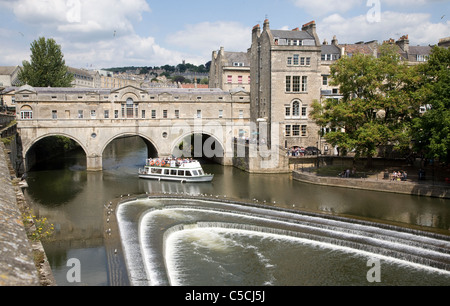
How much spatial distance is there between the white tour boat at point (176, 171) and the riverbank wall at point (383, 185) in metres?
10.1

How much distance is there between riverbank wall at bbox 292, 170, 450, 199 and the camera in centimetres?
3259

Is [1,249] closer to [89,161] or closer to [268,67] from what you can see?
[89,161]

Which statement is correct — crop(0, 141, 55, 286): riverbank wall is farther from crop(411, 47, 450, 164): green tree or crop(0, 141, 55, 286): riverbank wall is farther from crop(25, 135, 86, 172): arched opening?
crop(25, 135, 86, 172): arched opening

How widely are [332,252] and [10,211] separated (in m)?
15.2

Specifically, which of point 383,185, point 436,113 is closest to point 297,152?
point 383,185

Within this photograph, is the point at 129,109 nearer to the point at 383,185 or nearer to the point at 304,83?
the point at 304,83

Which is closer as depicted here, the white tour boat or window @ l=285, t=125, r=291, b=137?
the white tour boat

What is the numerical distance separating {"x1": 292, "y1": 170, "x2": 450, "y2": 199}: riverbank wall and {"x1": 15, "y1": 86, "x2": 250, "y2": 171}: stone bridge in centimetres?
1409

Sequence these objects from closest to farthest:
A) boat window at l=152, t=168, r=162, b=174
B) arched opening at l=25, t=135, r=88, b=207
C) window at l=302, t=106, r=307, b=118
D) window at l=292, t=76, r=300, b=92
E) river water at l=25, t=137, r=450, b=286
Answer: river water at l=25, t=137, r=450, b=286
arched opening at l=25, t=135, r=88, b=207
boat window at l=152, t=168, r=162, b=174
window at l=292, t=76, r=300, b=92
window at l=302, t=106, r=307, b=118

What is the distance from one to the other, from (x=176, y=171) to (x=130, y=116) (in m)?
11.1

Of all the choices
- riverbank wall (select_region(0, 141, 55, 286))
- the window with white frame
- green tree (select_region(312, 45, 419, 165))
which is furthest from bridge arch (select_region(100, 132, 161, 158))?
riverbank wall (select_region(0, 141, 55, 286))

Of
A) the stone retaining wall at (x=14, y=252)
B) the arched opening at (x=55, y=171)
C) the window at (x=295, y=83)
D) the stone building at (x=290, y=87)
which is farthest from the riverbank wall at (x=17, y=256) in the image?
the window at (x=295, y=83)
